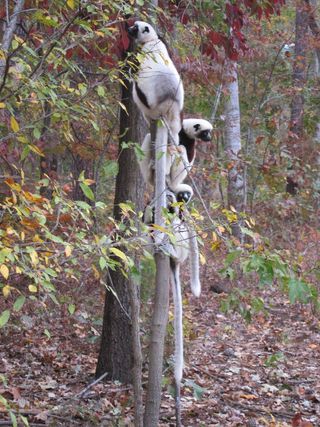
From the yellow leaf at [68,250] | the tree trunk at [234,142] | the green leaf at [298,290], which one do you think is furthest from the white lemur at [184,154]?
the tree trunk at [234,142]

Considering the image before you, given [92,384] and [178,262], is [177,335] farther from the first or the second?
[92,384]

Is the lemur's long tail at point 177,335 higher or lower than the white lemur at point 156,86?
lower

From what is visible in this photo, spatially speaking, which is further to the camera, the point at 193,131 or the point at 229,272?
the point at 193,131

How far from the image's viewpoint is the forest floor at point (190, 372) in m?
4.95

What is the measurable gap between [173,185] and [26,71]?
1.47 meters

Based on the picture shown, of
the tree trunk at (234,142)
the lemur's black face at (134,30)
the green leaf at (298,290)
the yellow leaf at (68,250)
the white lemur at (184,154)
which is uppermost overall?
the tree trunk at (234,142)

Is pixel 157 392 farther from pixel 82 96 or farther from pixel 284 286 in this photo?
pixel 82 96

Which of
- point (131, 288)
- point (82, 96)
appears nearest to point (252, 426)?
point (131, 288)

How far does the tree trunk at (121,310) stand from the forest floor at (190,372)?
0.54 feet

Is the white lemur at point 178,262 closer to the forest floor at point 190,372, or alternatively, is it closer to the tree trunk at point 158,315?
the tree trunk at point 158,315

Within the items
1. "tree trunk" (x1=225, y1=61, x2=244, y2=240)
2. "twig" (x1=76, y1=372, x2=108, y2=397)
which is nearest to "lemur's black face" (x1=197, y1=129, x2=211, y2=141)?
"twig" (x1=76, y1=372, x2=108, y2=397)

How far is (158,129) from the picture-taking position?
14.1ft

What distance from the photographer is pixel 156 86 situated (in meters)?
4.52

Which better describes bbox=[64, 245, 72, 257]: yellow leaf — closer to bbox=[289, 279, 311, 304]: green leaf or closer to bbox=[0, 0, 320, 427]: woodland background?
bbox=[0, 0, 320, 427]: woodland background
